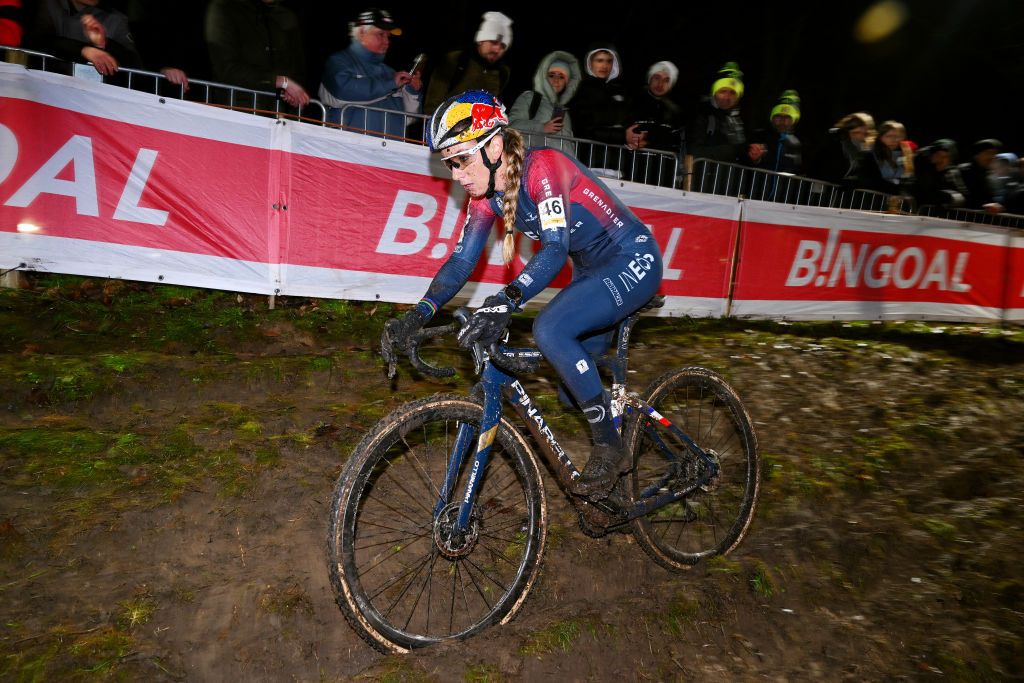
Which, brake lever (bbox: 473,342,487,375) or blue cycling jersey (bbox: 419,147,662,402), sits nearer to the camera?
brake lever (bbox: 473,342,487,375)

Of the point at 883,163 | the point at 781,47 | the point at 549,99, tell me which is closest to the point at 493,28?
the point at 549,99

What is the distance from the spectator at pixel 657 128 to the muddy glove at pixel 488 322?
663 cm

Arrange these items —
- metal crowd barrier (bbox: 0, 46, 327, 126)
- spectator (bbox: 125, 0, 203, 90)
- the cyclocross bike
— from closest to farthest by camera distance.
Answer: the cyclocross bike < metal crowd barrier (bbox: 0, 46, 327, 126) < spectator (bbox: 125, 0, 203, 90)

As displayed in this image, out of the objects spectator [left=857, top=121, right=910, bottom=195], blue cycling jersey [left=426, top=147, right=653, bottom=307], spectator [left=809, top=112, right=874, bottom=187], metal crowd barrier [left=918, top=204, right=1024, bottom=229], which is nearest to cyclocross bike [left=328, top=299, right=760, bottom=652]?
blue cycling jersey [left=426, top=147, right=653, bottom=307]

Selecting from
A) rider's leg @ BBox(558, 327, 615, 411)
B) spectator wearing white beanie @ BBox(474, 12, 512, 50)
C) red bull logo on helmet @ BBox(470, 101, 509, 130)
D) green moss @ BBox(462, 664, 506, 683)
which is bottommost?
green moss @ BBox(462, 664, 506, 683)

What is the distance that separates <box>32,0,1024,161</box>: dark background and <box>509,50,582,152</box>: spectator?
2.34m

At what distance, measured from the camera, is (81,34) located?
6711 millimetres

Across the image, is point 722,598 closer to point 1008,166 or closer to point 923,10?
point 1008,166

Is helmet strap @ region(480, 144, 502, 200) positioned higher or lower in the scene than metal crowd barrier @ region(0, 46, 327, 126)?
lower

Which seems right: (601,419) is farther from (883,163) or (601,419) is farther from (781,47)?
(781,47)

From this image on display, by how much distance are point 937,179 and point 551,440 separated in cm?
1153

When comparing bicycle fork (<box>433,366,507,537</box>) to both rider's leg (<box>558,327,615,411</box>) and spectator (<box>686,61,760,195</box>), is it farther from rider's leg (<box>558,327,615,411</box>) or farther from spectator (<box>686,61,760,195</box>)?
spectator (<box>686,61,760,195</box>)

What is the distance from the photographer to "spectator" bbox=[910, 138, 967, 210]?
12.2m

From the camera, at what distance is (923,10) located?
2334 centimetres
